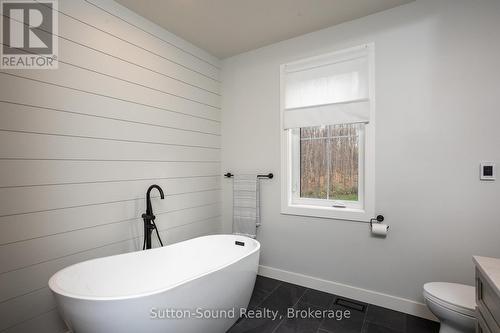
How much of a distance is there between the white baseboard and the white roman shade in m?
1.59

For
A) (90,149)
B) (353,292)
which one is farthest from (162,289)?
(353,292)

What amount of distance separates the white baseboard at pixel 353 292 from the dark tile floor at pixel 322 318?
0.16 feet

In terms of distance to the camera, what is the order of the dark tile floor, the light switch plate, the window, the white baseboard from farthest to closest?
1. the window
2. the white baseboard
3. the dark tile floor
4. the light switch plate

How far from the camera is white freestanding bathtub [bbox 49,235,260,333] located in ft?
3.99

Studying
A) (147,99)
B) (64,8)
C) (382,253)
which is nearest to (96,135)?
(147,99)

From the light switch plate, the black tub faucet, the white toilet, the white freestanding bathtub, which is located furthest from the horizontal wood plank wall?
the light switch plate

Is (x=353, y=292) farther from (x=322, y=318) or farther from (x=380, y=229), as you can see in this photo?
(x=380, y=229)

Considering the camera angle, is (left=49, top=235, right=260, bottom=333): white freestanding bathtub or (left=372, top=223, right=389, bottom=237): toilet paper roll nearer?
(left=49, top=235, right=260, bottom=333): white freestanding bathtub

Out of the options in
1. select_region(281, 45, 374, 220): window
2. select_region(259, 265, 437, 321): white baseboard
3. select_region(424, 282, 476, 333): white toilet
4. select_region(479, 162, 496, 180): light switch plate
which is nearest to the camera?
select_region(424, 282, 476, 333): white toilet

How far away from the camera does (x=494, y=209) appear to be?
71.5 inches

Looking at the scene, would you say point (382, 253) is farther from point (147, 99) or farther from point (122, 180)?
point (147, 99)

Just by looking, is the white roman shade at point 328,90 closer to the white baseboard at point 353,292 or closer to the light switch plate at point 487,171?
the light switch plate at point 487,171

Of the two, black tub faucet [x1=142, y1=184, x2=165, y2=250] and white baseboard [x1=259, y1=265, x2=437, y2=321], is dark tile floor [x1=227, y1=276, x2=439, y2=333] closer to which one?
white baseboard [x1=259, y1=265, x2=437, y2=321]

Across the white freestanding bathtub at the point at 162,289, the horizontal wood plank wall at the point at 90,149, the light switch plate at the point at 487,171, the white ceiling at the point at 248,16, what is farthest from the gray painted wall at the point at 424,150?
the horizontal wood plank wall at the point at 90,149
